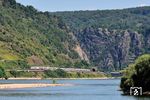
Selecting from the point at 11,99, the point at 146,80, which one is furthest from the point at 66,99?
the point at 146,80

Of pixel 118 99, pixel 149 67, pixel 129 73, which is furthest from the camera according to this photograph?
pixel 129 73

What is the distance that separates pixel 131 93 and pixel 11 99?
3474 cm

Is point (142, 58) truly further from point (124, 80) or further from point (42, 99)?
point (42, 99)

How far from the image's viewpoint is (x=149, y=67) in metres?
168

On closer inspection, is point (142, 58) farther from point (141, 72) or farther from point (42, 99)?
point (42, 99)

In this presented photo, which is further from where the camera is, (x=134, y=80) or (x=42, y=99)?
(x=134, y=80)

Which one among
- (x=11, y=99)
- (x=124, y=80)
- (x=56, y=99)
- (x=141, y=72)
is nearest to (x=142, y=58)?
(x=141, y=72)

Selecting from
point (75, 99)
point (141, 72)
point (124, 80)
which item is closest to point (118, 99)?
point (75, 99)

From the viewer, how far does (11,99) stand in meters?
155

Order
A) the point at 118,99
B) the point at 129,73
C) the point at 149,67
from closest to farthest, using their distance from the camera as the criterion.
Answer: the point at 118,99
the point at 149,67
the point at 129,73

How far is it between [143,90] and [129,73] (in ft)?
41.0

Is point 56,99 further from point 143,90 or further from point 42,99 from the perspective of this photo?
point 143,90

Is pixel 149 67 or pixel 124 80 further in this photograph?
pixel 124 80

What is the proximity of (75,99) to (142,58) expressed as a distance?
1045 inches
